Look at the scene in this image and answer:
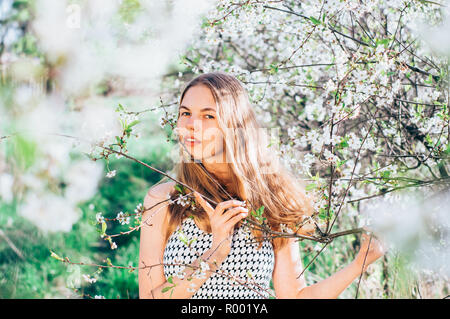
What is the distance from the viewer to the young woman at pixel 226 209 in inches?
63.9

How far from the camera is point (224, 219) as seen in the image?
4.77 ft

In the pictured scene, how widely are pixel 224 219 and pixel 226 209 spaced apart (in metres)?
0.11

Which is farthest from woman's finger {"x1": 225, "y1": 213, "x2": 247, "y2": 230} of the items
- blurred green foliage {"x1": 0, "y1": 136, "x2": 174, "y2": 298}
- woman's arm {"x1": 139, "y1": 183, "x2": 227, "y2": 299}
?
blurred green foliage {"x1": 0, "y1": 136, "x2": 174, "y2": 298}

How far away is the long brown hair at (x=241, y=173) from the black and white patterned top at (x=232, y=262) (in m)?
0.05

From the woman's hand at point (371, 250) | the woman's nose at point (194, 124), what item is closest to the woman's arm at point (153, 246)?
the woman's nose at point (194, 124)

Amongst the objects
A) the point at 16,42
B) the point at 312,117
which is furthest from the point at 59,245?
the point at 312,117

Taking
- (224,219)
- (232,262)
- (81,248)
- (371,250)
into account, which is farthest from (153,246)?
(81,248)

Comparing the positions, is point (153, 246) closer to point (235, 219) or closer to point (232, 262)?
point (232, 262)

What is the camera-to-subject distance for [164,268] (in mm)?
1698

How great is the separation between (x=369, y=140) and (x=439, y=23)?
701 millimetres

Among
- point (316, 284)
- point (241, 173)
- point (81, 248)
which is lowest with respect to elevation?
point (316, 284)

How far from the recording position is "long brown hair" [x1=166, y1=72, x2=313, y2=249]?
66.6 inches

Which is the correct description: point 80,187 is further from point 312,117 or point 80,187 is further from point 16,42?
point 312,117

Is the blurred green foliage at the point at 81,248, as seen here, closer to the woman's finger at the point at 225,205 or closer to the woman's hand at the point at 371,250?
the woman's finger at the point at 225,205
